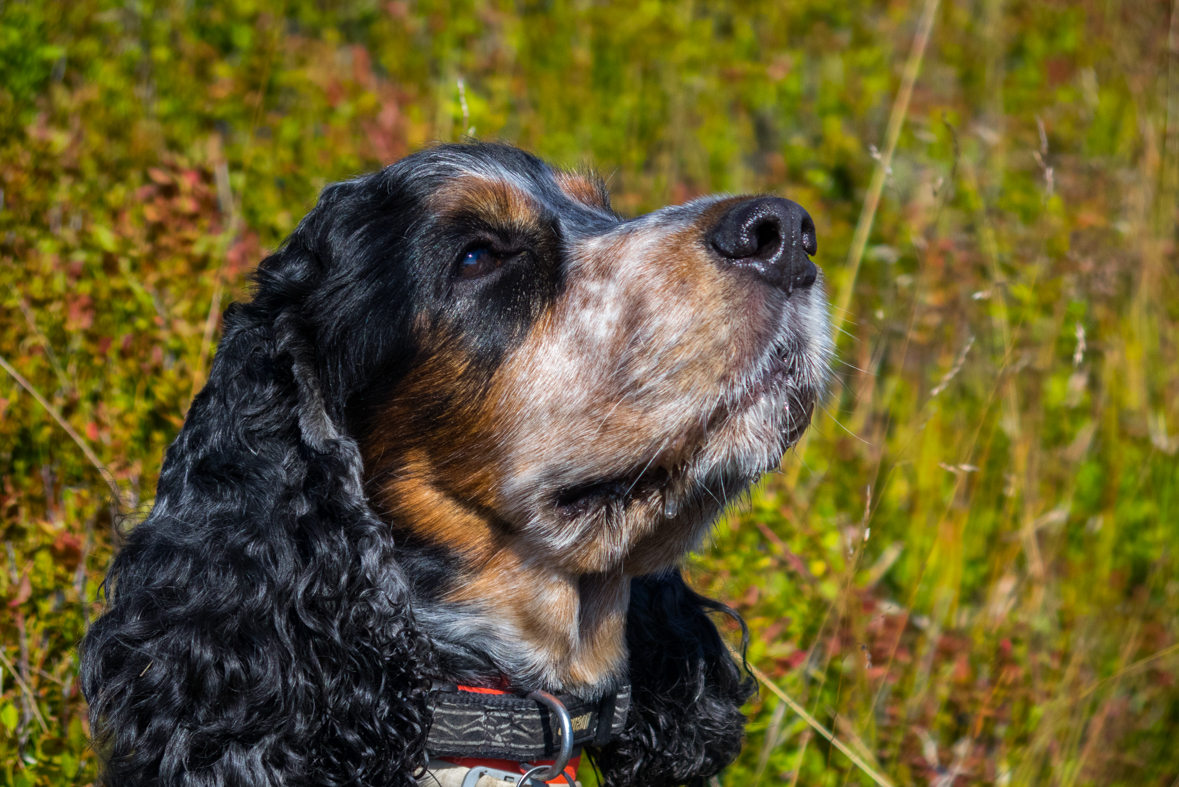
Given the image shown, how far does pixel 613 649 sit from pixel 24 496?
6.35 feet

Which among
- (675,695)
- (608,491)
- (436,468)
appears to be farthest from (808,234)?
(675,695)

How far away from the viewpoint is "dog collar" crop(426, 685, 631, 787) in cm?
240

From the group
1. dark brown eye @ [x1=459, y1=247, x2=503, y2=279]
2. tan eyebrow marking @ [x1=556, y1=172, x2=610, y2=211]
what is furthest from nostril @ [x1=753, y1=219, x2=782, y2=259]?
tan eyebrow marking @ [x1=556, y1=172, x2=610, y2=211]

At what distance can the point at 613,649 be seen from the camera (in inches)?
107

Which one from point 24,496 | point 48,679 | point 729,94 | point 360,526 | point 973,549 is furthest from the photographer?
point 729,94

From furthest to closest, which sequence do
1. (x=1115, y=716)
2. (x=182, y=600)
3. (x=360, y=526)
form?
(x=1115, y=716)
(x=360, y=526)
(x=182, y=600)

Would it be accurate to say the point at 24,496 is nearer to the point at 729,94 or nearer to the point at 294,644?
the point at 294,644

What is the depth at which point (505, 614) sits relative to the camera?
2578mm

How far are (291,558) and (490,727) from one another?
58 centimetres

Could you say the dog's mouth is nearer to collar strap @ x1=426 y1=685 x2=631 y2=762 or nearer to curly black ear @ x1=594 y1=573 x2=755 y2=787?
collar strap @ x1=426 y1=685 x2=631 y2=762

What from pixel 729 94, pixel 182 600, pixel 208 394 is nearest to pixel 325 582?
pixel 182 600

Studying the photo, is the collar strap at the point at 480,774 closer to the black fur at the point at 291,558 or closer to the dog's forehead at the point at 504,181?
the black fur at the point at 291,558

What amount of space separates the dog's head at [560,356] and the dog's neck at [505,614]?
6 cm

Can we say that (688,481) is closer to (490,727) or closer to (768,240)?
(768,240)
